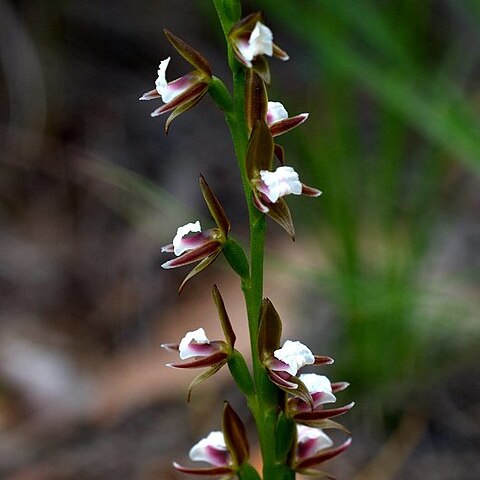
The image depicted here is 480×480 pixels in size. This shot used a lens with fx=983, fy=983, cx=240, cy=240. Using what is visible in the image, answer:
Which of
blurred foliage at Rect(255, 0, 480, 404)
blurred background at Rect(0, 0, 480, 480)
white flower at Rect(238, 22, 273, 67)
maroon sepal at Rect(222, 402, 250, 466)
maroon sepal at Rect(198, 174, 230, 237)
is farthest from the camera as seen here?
blurred background at Rect(0, 0, 480, 480)

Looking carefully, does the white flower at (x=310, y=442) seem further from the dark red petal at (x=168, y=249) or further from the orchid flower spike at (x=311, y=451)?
the dark red petal at (x=168, y=249)

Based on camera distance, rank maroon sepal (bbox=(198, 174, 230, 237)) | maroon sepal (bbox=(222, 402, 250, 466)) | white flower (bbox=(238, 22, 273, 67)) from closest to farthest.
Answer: white flower (bbox=(238, 22, 273, 67)), maroon sepal (bbox=(198, 174, 230, 237)), maroon sepal (bbox=(222, 402, 250, 466))

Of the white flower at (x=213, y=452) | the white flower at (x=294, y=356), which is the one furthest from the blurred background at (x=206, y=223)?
the white flower at (x=294, y=356)

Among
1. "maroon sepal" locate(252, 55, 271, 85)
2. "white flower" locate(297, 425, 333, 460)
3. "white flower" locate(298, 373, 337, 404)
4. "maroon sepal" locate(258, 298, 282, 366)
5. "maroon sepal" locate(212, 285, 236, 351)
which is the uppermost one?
"maroon sepal" locate(252, 55, 271, 85)

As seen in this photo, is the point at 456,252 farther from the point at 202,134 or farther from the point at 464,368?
the point at 202,134

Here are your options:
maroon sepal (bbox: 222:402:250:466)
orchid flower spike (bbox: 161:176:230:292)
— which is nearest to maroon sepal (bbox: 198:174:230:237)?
orchid flower spike (bbox: 161:176:230:292)

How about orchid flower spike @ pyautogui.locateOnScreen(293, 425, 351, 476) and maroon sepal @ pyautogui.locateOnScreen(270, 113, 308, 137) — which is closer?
maroon sepal @ pyautogui.locateOnScreen(270, 113, 308, 137)

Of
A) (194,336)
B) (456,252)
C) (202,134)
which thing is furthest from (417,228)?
(202,134)

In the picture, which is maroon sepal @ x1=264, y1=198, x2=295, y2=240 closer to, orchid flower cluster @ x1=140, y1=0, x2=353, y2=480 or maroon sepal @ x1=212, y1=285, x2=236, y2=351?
orchid flower cluster @ x1=140, y1=0, x2=353, y2=480
